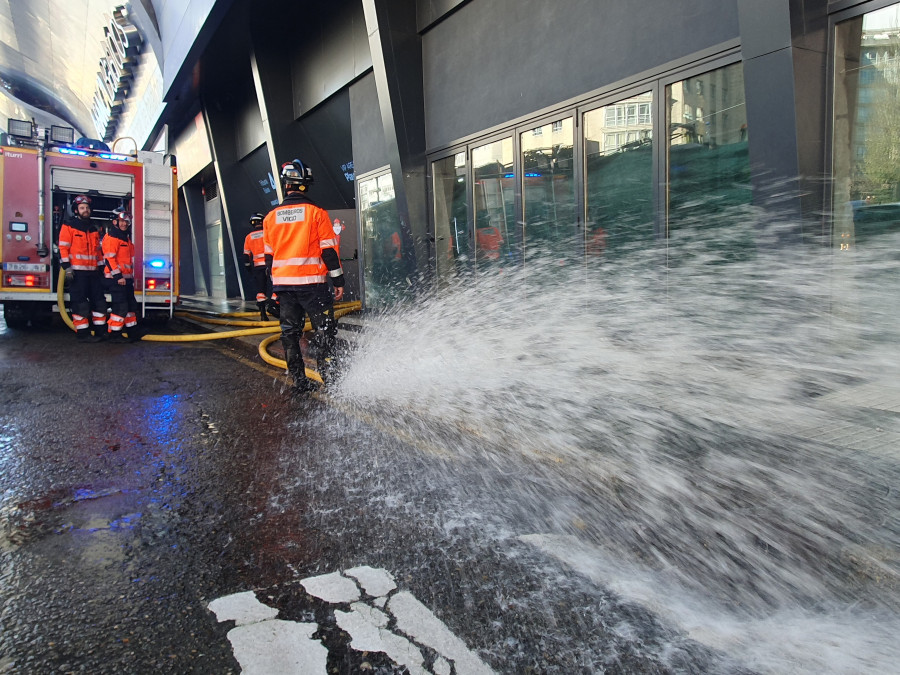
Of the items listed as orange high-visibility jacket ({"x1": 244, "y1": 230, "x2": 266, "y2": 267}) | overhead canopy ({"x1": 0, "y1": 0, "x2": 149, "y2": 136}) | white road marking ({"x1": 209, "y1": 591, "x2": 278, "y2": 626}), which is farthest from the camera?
overhead canopy ({"x1": 0, "y1": 0, "x2": 149, "y2": 136})

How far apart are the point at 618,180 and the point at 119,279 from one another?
757 centimetres

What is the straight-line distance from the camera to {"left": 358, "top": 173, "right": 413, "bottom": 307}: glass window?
35.2ft

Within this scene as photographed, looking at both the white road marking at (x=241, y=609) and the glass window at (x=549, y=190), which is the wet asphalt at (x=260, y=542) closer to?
the white road marking at (x=241, y=609)

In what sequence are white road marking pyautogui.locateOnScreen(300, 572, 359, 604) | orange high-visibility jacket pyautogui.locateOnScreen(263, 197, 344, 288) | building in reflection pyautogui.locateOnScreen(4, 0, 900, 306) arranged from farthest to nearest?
1. orange high-visibility jacket pyautogui.locateOnScreen(263, 197, 344, 288)
2. building in reflection pyautogui.locateOnScreen(4, 0, 900, 306)
3. white road marking pyautogui.locateOnScreen(300, 572, 359, 604)

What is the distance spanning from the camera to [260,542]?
2598 millimetres

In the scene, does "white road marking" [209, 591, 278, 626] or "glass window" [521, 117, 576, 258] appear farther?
"glass window" [521, 117, 576, 258]

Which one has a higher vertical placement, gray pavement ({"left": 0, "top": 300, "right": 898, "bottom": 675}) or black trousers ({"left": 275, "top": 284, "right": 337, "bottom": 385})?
black trousers ({"left": 275, "top": 284, "right": 337, "bottom": 385})

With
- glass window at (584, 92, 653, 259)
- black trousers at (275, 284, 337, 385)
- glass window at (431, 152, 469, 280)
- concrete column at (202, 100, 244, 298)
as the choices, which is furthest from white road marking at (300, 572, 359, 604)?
concrete column at (202, 100, 244, 298)

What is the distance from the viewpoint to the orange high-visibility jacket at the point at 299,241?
225 inches

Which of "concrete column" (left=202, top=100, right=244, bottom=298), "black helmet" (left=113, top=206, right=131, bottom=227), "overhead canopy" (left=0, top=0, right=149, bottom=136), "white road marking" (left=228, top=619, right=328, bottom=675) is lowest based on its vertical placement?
"white road marking" (left=228, top=619, right=328, bottom=675)

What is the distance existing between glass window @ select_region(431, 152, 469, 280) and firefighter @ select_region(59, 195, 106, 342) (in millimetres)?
5331

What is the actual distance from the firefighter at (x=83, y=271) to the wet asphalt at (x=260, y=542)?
5.08 metres

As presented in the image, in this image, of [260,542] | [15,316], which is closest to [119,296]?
[15,316]

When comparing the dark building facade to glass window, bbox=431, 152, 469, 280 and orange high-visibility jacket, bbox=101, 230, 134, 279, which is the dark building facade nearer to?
glass window, bbox=431, 152, 469, 280
